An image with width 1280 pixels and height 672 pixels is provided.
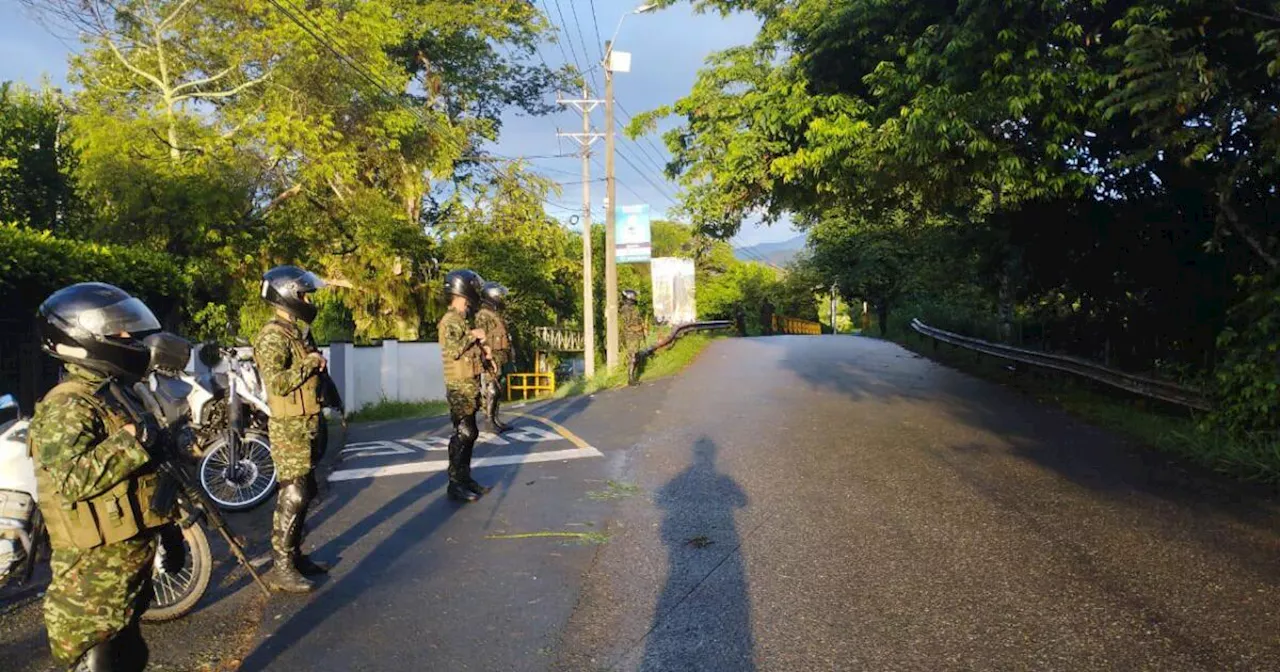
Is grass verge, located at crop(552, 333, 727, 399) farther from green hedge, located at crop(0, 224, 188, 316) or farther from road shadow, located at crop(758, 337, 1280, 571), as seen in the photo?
green hedge, located at crop(0, 224, 188, 316)

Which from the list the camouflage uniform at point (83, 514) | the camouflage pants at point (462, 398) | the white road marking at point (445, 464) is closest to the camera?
the camouflage uniform at point (83, 514)

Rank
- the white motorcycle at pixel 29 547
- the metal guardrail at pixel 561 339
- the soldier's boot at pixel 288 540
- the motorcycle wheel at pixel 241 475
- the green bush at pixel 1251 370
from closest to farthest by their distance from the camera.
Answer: the white motorcycle at pixel 29 547 < the soldier's boot at pixel 288 540 < the motorcycle wheel at pixel 241 475 < the green bush at pixel 1251 370 < the metal guardrail at pixel 561 339

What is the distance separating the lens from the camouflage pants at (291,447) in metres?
5.22

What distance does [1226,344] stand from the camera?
8.52 m

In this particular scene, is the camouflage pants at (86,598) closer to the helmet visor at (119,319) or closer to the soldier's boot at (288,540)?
the helmet visor at (119,319)

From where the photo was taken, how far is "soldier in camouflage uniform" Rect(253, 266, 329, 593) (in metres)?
5.14

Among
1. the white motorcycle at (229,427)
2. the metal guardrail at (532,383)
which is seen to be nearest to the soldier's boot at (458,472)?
the white motorcycle at (229,427)

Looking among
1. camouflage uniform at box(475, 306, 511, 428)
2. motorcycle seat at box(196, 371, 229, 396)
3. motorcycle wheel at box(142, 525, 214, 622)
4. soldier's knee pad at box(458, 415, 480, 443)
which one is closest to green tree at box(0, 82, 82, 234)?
camouflage uniform at box(475, 306, 511, 428)

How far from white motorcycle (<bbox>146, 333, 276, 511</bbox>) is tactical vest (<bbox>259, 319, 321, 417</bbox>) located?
1611 mm

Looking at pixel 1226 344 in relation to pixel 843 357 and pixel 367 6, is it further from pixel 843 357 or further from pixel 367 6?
pixel 367 6

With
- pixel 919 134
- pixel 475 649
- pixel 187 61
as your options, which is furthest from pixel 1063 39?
pixel 187 61

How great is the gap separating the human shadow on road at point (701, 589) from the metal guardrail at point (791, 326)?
44.4m

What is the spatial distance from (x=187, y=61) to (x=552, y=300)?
13926 millimetres

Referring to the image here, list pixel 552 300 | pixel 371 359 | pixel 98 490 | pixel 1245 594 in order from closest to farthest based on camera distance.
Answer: pixel 98 490
pixel 1245 594
pixel 371 359
pixel 552 300
